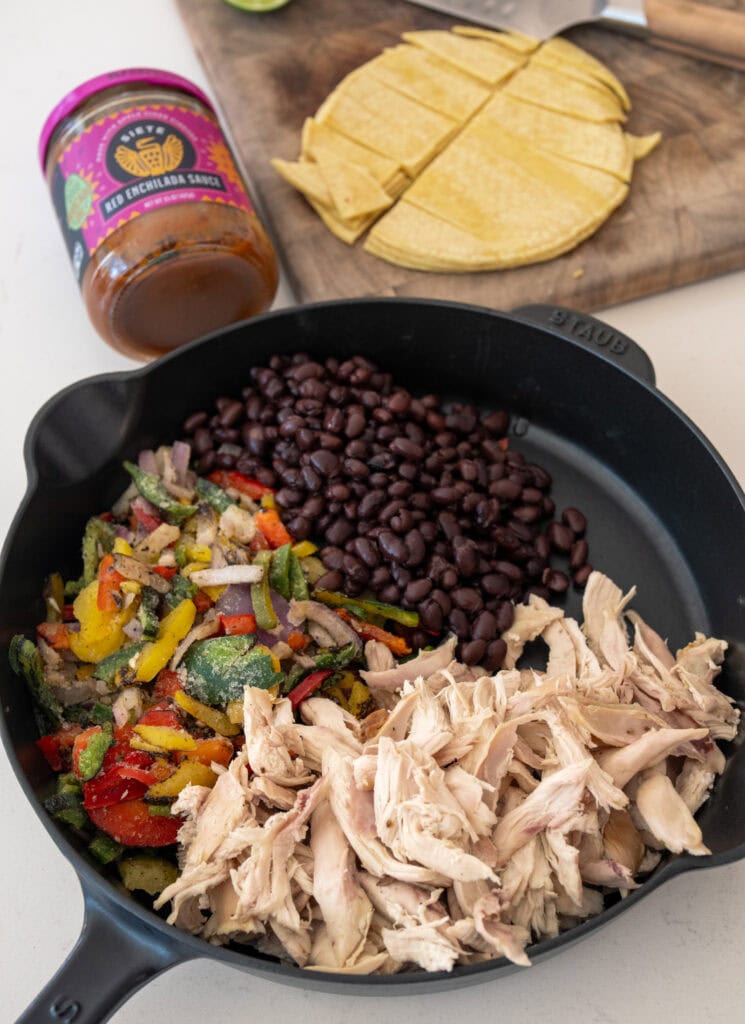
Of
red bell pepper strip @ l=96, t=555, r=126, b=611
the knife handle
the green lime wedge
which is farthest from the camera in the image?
the green lime wedge

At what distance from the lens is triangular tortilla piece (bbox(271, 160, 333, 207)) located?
2406mm

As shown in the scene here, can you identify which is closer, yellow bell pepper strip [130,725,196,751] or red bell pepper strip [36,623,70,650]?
yellow bell pepper strip [130,725,196,751]

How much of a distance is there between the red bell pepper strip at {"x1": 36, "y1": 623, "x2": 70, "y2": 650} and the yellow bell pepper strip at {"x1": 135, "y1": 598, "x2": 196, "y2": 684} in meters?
0.16

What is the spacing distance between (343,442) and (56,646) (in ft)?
2.25

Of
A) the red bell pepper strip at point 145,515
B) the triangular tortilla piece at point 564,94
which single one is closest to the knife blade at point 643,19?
the triangular tortilla piece at point 564,94

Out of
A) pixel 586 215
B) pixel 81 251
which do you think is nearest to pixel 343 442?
pixel 81 251

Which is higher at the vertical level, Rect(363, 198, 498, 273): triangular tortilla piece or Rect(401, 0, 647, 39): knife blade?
Rect(401, 0, 647, 39): knife blade

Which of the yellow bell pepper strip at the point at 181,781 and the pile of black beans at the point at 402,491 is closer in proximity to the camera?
the yellow bell pepper strip at the point at 181,781

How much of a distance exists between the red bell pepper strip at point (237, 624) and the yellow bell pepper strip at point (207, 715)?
0.46 ft

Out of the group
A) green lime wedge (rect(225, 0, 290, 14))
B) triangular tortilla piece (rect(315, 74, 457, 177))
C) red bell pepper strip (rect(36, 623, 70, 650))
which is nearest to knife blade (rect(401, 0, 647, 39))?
triangular tortilla piece (rect(315, 74, 457, 177))

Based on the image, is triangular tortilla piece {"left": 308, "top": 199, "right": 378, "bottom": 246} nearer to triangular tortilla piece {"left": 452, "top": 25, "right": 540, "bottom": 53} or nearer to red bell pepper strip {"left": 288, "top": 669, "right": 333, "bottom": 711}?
triangular tortilla piece {"left": 452, "top": 25, "right": 540, "bottom": 53}

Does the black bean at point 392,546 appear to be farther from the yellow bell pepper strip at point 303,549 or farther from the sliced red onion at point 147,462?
the sliced red onion at point 147,462

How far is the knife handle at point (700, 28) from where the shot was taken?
2.56 m

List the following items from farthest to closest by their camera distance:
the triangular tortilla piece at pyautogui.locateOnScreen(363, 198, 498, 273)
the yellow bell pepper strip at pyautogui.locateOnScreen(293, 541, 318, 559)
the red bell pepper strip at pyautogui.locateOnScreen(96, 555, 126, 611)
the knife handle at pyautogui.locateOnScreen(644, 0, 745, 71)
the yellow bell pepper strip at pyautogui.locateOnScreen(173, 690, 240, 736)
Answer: the knife handle at pyautogui.locateOnScreen(644, 0, 745, 71), the triangular tortilla piece at pyautogui.locateOnScreen(363, 198, 498, 273), the yellow bell pepper strip at pyautogui.locateOnScreen(293, 541, 318, 559), the red bell pepper strip at pyautogui.locateOnScreen(96, 555, 126, 611), the yellow bell pepper strip at pyautogui.locateOnScreen(173, 690, 240, 736)
